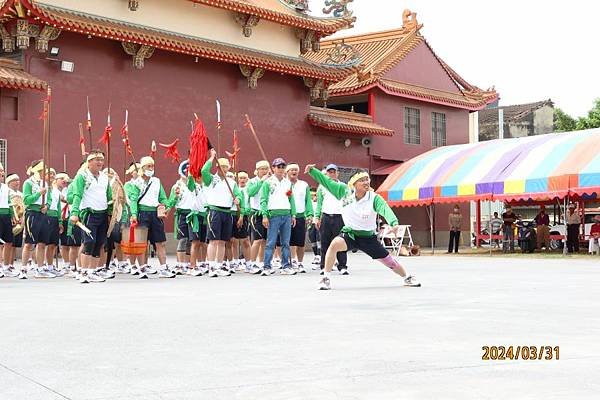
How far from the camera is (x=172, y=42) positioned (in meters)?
23.9

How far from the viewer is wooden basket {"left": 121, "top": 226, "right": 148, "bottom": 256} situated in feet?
48.9

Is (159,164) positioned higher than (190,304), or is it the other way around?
(159,164)

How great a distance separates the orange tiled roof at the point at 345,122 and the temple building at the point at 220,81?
0.18ft

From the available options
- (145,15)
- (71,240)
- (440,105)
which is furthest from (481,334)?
(440,105)

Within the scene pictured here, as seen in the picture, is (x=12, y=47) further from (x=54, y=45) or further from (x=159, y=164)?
(x=159, y=164)

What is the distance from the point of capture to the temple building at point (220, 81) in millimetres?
21625

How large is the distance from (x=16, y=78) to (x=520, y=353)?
1671 centimetres

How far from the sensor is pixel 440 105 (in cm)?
3609

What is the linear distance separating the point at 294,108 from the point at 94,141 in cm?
821

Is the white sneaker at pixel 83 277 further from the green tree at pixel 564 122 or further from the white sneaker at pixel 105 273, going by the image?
the green tree at pixel 564 122

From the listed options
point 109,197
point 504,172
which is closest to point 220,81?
point 504,172

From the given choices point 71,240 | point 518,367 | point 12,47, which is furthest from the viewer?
point 12,47

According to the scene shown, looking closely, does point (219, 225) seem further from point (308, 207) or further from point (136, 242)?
point (308, 207)

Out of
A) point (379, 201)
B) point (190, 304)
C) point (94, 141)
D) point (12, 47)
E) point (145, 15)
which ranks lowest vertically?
point (190, 304)
